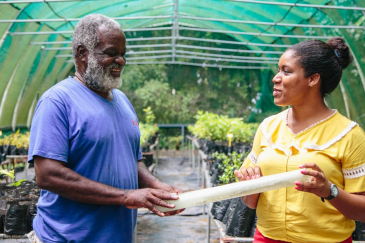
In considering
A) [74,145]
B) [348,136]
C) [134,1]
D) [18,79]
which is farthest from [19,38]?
[348,136]

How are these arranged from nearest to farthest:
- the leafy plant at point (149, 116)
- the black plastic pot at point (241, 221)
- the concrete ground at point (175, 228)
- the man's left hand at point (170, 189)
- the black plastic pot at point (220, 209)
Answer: the man's left hand at point (170, 189) → the black plastic pot at point (241, 221) → the black plastic pot at point (220, 209) → the concrete ground at point (175, 228) → the leafy plant at point (149, 116)

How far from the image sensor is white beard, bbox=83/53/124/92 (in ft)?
4.76

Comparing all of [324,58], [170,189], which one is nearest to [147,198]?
[170,189]

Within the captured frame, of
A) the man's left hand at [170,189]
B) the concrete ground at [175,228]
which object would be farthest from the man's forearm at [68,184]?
the concrete ground at [175,228]

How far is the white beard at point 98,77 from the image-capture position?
1.45 metres

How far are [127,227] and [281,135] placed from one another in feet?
2.55

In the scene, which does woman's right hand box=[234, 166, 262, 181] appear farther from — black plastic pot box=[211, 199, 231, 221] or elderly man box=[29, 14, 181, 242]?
black plastic pot box=[211, 199, 231, 221]

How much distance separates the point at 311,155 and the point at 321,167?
2.4 inches

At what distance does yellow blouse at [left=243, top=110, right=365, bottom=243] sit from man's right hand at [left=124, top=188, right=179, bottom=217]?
1.51 feet

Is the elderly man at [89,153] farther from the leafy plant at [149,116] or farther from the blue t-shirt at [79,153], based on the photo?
the leafy plant at [149,116]

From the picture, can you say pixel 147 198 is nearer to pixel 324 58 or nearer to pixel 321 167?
pixel 321 167

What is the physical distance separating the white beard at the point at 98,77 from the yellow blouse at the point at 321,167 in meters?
0.74

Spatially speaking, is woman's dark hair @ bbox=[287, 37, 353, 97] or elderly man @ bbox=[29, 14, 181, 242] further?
woman's dark hair @ bbox=[287, 37, 353, 97]

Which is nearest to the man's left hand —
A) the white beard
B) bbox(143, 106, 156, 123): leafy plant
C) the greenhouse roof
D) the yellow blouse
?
the yellow blouse
